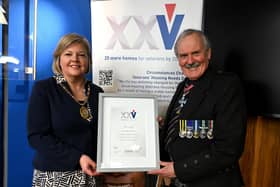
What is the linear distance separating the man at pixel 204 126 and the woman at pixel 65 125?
0.42 m

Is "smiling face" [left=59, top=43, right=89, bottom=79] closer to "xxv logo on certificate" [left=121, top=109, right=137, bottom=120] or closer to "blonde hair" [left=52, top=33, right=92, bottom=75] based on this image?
"blonde hair" [left=52, top=33, right=92, bottom=75]

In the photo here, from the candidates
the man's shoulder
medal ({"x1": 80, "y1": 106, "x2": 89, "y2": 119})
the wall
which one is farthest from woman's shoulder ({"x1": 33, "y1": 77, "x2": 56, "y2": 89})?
the wall

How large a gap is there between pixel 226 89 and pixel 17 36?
198 centimetres

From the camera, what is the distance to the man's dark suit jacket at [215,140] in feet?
5.56

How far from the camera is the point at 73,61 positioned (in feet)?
6.40

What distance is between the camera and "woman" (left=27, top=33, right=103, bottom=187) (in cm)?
185

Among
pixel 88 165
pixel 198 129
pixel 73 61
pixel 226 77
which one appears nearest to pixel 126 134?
pixel 88 165

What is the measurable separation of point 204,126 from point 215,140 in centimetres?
9

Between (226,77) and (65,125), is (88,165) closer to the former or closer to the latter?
(65,125)

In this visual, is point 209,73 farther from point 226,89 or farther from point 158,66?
point 158,66

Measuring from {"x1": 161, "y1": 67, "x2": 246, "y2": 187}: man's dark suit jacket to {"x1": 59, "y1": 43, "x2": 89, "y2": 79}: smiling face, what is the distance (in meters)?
0.63

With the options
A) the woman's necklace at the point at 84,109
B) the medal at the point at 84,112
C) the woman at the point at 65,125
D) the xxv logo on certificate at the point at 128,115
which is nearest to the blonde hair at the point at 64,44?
the woman at the point at 65,125

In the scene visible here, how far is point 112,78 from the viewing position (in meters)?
2.71

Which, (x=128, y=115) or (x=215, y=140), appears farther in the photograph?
(x=128, y=115)
